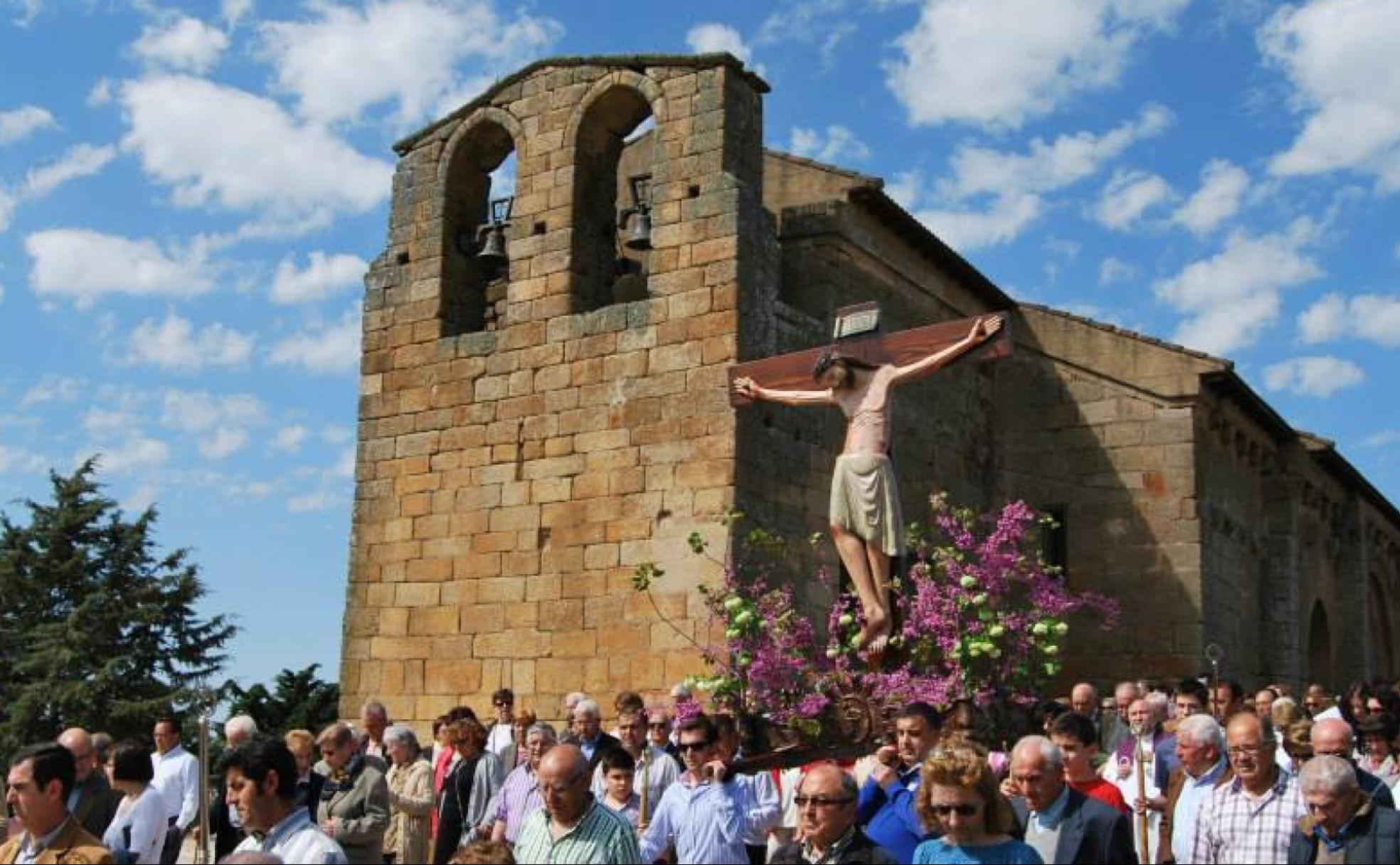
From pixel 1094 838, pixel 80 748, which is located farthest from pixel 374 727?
pixel 1094 838

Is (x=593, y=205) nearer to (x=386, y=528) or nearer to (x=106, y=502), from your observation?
(x=386, y=528)

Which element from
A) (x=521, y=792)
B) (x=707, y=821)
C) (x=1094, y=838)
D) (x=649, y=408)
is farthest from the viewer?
(x=649, y=408)

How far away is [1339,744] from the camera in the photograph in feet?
17.6

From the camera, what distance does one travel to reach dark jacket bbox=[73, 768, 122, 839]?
269 inches

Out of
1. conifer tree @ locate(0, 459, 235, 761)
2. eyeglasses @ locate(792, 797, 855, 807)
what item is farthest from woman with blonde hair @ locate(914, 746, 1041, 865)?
conifer tree @ locate(0, 459, 235, 761)

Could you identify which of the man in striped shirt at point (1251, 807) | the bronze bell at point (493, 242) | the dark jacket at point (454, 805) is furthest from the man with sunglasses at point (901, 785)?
the bronze bell at point (493, 242)

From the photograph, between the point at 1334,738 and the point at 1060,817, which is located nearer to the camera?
the point at 1060,817

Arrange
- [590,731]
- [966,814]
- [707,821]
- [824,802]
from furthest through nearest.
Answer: [590,731], [707,821], [824,802], [966,814]

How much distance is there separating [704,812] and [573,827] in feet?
3.53

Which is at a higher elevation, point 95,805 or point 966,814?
point 966,814

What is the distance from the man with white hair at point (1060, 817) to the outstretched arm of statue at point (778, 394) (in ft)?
11.5

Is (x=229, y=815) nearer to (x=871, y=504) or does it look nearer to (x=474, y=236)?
(x=871, y=504)

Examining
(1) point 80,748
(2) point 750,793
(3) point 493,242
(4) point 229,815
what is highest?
(3) point 493,242

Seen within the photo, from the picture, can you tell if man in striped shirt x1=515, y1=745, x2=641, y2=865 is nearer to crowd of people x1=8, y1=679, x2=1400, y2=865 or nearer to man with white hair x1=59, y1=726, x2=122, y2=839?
crowd of people x1=8, y1=679, x2=1400, y2=865
